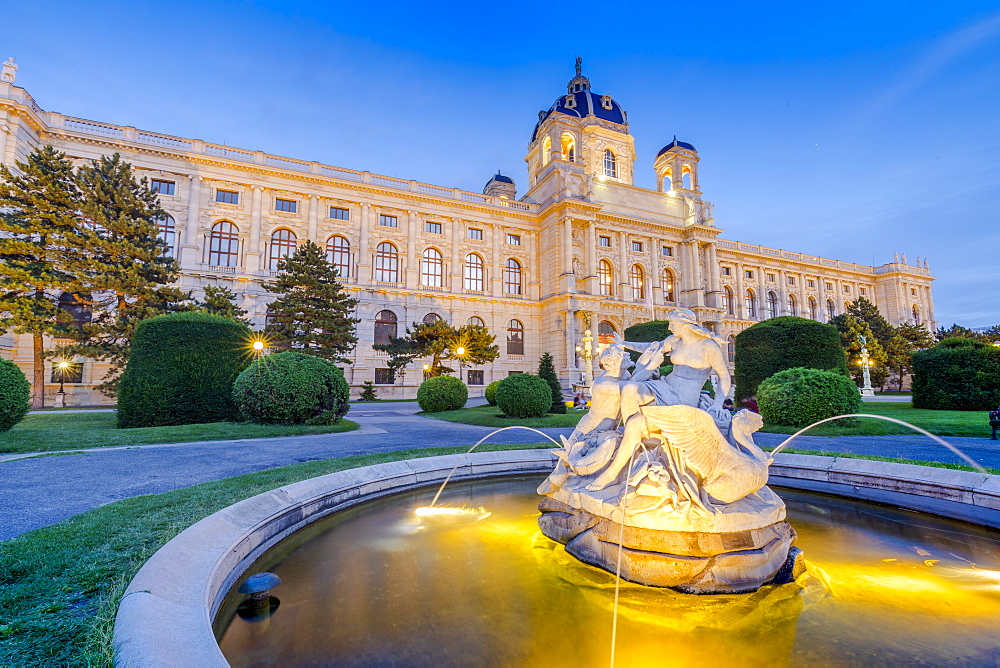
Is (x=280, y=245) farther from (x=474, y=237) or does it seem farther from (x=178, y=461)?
(x=178, y=461)

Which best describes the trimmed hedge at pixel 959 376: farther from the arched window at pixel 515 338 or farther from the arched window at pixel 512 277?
the arched window at pixel 512 277

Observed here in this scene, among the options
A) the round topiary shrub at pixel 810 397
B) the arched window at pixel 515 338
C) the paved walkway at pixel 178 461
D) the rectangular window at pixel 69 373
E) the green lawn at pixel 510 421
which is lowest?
the green lawn at pixel 510 421

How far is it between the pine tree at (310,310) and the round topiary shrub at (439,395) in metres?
6.30

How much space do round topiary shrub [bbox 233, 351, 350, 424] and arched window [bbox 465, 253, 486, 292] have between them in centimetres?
2597

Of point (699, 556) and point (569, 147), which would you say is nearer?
point (699, 556)

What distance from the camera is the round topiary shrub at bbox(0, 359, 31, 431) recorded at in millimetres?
8516

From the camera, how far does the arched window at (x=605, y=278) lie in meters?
39.5

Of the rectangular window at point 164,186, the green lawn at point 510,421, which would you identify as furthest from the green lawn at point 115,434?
the rectangular window at point 164,186

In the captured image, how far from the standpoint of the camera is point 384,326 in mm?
33094

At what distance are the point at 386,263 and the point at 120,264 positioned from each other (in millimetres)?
17586

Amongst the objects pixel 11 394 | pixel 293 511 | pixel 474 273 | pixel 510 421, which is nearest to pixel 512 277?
pixel 474 273

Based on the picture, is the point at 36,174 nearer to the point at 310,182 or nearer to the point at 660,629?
the point at 310,182

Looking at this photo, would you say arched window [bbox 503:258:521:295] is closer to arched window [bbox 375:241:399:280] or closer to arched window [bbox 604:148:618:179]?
arched window [bbox 375:241:399:280]

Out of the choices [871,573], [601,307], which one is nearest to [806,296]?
[601,307]
